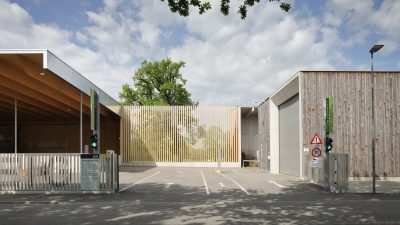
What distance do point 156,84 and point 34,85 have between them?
110 feet

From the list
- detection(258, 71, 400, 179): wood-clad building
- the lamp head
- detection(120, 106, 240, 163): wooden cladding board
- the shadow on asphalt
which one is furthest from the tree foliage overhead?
detection(120, 106, 240, 163): wooden cladding board

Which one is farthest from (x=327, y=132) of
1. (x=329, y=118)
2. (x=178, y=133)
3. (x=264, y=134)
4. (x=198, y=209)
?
(x=178, y=133)

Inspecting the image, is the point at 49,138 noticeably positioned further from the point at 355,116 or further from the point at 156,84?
the point at 355,116

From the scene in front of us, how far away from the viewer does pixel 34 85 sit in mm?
24359

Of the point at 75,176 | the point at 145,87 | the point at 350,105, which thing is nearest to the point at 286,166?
Answer: the point at 350,105

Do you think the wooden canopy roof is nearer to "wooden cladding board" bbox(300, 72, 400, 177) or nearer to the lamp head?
"wooden cladding board" bbox(300, 72, 400, 177)

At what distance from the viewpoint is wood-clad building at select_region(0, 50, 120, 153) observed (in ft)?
65.6

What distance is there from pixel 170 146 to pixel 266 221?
30.7 m

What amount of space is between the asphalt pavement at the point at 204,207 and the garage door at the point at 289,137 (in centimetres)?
939

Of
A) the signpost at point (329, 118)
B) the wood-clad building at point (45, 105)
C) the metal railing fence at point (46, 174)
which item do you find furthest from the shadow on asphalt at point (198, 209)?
the wood-clad building at point (45, 105)

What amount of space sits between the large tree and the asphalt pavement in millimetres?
39478

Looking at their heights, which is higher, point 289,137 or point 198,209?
point 289,137

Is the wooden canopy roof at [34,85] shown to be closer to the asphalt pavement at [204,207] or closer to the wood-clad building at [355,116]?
the asphalt pavement at [204,207]

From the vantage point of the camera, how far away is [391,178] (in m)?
23.8
